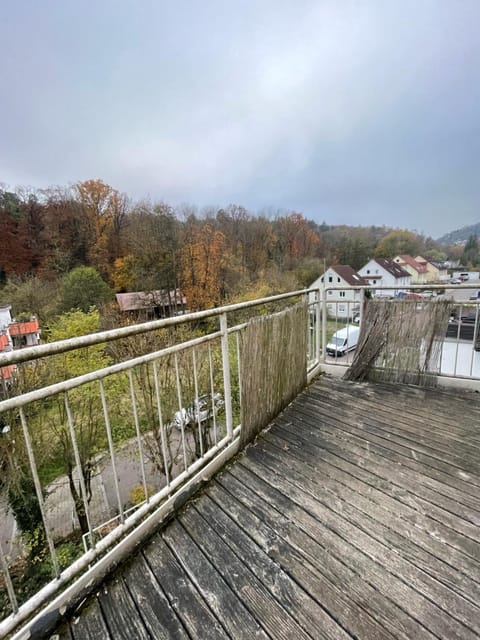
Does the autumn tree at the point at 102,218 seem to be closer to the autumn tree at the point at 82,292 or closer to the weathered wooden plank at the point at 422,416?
the autumn tree at the point at 82,292

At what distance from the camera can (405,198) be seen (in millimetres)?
29516

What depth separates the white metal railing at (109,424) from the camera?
1062 mm

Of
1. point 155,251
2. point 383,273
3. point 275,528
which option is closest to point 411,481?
point 275,528

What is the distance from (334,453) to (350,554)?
0.72 meters

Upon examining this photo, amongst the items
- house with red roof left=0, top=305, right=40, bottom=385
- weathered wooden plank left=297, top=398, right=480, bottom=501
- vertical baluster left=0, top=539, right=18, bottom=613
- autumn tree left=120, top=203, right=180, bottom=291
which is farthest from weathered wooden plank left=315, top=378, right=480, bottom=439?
autumn tree left=120, top=203, right=180, bottom=291

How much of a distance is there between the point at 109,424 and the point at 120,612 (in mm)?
680

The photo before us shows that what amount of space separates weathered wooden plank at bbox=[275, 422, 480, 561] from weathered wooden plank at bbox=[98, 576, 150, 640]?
49.2 inches

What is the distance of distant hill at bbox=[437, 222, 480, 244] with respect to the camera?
130 ft

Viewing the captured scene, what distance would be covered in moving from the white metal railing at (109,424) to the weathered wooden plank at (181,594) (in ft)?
0.46

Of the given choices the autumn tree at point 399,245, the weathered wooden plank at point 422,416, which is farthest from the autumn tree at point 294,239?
the weathered wooden plank at point 422,416

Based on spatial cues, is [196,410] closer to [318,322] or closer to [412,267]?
[318,322]

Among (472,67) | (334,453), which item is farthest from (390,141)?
(334,453)

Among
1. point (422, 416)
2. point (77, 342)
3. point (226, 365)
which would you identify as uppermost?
point (77, 342)

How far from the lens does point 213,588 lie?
1124mm
